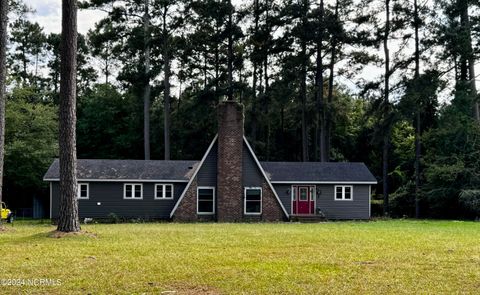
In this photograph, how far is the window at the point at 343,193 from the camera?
34.9 m

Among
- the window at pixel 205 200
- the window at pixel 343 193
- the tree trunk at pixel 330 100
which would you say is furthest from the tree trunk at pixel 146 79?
the window at pixel 343 193

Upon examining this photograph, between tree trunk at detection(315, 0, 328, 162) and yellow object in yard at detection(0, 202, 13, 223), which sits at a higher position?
tree trunk at detection(315, 0, 328, 162)

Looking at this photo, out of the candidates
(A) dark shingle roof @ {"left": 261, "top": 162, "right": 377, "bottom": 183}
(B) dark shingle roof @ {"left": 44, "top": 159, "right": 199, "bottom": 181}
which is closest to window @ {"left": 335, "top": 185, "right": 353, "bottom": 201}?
(A) dark shingle roof @ {"left": 261, "top": 162, "right": 377, "bottom": 183}

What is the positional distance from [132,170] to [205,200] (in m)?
4.95

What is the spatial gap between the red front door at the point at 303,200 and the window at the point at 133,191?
8873mm

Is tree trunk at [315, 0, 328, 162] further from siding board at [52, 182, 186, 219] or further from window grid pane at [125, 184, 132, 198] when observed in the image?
window grid pane at [125, 184, 132, 198]

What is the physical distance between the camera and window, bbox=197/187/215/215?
106 ft

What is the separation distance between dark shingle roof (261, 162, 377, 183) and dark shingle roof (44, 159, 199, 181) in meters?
4.85

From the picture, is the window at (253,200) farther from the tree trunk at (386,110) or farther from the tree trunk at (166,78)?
the tree trunk at (166,78)

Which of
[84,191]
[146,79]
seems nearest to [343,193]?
[84,191]

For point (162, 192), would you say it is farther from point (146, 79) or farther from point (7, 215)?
point (146, 79)

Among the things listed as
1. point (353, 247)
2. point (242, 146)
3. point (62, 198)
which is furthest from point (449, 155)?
point (62, 198)

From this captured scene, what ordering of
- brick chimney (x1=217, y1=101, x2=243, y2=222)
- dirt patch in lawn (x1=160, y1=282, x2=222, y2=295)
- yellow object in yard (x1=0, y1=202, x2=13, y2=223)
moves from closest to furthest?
dirt patch in lawn (x1=160, y1=282, x2=222, y2=295)
yellow object in yard (x1=0, y1=202, x2=13, y2=223)
brick chimney (x1=217, y1=101, x2=243, y2=222)

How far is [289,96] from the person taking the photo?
136ft
